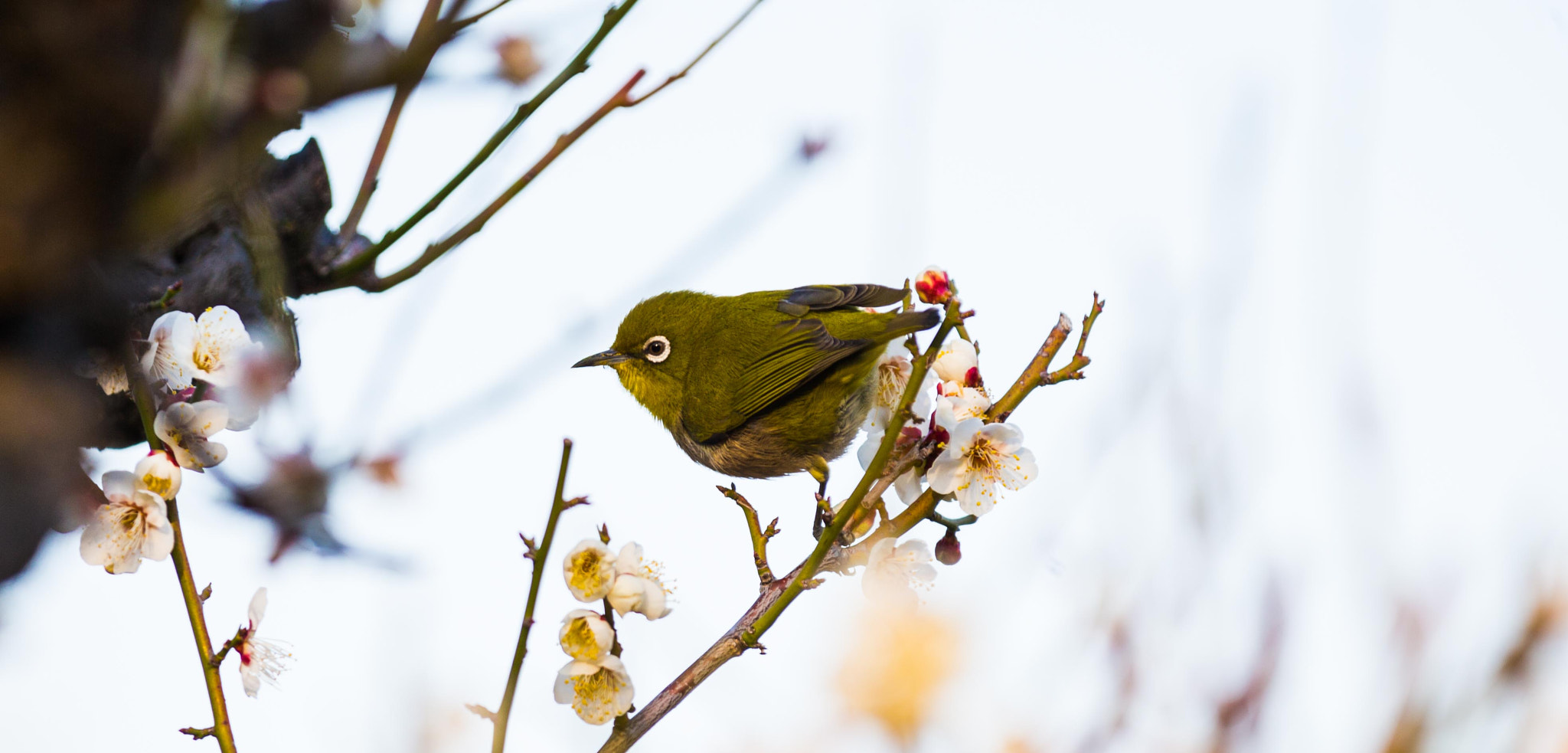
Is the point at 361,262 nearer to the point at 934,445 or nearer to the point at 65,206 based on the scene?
the point at 65,206

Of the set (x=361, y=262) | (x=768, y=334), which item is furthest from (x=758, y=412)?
(x=361, y=262)

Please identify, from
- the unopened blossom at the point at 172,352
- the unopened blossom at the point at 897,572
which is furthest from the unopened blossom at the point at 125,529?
the unopened blossom at the point at 897,572

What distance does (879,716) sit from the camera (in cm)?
162

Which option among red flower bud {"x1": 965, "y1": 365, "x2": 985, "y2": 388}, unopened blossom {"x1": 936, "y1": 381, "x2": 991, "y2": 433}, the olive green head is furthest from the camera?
the olive green head

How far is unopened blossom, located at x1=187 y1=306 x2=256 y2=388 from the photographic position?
1.88 meters

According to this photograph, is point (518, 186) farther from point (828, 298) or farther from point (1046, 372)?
point (828, 298)

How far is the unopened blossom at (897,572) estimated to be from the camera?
206 cm

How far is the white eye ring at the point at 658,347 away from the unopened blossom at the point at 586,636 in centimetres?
256

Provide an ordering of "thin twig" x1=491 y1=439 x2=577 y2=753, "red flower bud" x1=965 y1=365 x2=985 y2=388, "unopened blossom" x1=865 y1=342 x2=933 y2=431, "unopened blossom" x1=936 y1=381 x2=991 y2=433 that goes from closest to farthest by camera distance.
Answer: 1. "thin twig" x1=491 y1=439 x2=577 y2=753
2. "unopened blossom" x1=936 y1=381 x2=991 y2=433
3. "red flower bud" x1=965 y1=365 x2=985 y2=388
4. "unopened blossom" x1=865 y1=342 x2=933 y2=431

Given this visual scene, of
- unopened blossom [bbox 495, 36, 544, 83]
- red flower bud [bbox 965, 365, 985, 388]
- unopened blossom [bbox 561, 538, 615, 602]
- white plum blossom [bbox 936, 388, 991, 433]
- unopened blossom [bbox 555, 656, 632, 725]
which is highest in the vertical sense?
unopened blossom [bbox 495, 36, 544, 83]

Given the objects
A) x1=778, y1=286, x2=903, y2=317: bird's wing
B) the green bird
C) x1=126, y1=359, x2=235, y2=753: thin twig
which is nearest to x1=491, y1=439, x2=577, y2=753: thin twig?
x1=126, y1=359, x2=235, y2=753: thin twig

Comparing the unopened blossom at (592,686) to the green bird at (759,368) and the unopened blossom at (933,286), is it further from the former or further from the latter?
the green bird at (759,368)

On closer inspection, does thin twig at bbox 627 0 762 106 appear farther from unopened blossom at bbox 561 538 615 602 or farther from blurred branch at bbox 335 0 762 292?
unopened blossom at bbox 561 538 615 602

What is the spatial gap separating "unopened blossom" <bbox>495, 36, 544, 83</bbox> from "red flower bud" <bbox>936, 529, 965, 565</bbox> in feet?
4.27
